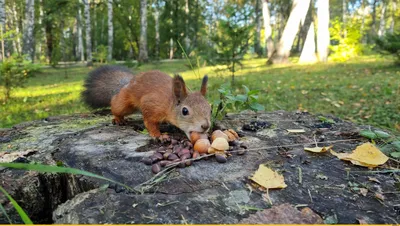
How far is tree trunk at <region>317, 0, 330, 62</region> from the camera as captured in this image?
13945 millimetres

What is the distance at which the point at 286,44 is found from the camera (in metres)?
14.7

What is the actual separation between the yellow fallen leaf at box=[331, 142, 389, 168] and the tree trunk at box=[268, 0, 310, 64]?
13.2 m

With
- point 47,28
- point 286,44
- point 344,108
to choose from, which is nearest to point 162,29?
point 47,28

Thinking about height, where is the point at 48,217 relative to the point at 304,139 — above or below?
below

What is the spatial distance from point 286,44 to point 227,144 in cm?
1387

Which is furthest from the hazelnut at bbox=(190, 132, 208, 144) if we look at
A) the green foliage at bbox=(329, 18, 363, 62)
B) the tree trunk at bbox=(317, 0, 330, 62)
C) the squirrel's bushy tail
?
the green foliage at bbox=(329, 18, 363, 62)

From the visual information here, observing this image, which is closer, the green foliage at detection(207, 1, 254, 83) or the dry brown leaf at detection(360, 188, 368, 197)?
the dry brown leaf at detection(360, 188, 368, 197)

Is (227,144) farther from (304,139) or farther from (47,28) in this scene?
(47,28)

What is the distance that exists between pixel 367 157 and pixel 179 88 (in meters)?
1.29

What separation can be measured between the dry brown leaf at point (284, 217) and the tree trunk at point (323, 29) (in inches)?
569

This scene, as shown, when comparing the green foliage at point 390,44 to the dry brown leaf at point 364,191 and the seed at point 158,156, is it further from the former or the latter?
the seed at point 158,156

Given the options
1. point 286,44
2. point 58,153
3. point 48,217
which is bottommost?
point 48,217

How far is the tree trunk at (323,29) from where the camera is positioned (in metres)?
13.9

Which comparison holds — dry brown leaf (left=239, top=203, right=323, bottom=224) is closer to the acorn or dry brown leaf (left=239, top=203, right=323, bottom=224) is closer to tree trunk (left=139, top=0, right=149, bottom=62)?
Result: the acorn
